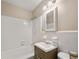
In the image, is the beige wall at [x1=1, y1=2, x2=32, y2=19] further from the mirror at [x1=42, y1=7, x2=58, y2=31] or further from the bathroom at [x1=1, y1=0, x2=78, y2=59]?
the mirror at [x1=42, y1=7, x2=58, y2=31]

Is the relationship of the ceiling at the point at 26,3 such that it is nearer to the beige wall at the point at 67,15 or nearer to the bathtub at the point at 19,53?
the beige wall at the point at 67,15

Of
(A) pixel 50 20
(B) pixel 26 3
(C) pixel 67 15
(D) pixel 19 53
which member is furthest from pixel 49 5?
(D) pixel 19 53

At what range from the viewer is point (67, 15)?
3.93 ft

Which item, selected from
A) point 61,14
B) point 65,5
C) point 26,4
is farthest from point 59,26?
point 26,4

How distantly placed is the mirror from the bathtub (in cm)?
68

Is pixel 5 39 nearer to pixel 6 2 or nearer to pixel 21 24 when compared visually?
pixel 21 24

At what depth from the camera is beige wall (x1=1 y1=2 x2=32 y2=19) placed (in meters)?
1.74

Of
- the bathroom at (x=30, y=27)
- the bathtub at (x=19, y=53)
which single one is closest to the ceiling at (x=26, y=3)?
the bathroom at (x=30, y=27)

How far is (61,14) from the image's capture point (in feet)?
4.30

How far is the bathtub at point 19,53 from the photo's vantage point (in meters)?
1.74

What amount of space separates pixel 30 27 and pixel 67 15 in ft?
3.01

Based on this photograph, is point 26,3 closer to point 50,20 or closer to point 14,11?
point 14,11

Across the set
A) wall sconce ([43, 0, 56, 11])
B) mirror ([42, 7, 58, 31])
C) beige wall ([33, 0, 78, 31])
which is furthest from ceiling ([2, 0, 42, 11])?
beige wall ([33, 0, 78, 31])

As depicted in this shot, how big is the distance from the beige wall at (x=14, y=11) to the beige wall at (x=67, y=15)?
773 mm
